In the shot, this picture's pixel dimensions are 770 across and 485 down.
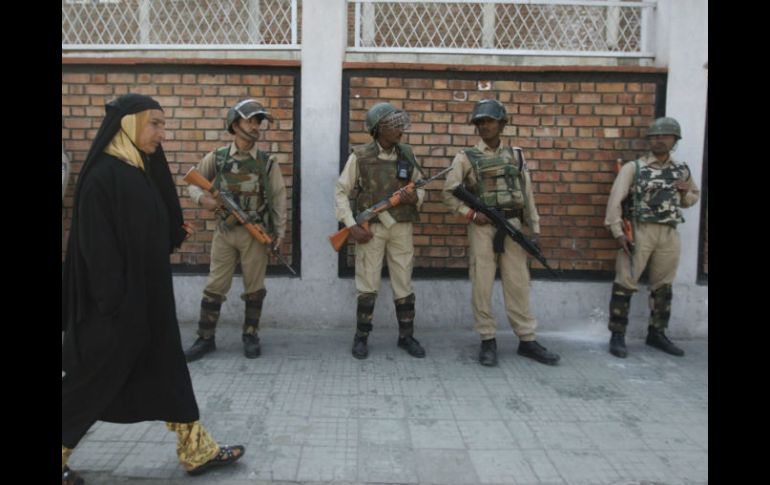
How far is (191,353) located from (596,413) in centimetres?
300

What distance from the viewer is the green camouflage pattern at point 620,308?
4883 millimetres

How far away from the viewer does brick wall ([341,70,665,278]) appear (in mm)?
5219

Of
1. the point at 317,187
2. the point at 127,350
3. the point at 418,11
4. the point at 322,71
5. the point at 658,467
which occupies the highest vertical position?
the point at 418,11

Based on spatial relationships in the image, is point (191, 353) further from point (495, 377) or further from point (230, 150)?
point (495, 377)

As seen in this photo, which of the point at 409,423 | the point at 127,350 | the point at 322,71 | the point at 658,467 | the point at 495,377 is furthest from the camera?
the point at 322,71

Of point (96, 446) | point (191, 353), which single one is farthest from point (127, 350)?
point (191, 353)

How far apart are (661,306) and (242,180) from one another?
12.1 feet

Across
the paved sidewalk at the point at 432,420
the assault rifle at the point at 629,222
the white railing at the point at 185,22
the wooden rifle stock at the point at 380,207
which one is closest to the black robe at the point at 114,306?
the paved sidewalk at the point at 432,420

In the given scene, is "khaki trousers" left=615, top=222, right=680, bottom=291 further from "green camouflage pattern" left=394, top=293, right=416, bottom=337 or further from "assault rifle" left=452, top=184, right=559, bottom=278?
"green camouflage pattern" left=394, top=293, right=416, bottom=337

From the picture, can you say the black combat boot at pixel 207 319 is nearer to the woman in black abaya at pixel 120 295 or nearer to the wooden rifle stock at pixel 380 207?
the wooden rifle stock at pixel 380 207

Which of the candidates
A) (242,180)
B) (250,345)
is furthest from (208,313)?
(242,180)

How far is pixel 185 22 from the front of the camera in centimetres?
535

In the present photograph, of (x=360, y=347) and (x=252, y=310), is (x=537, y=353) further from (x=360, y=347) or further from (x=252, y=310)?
(x=252, y=310)

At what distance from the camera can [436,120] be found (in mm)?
5250
